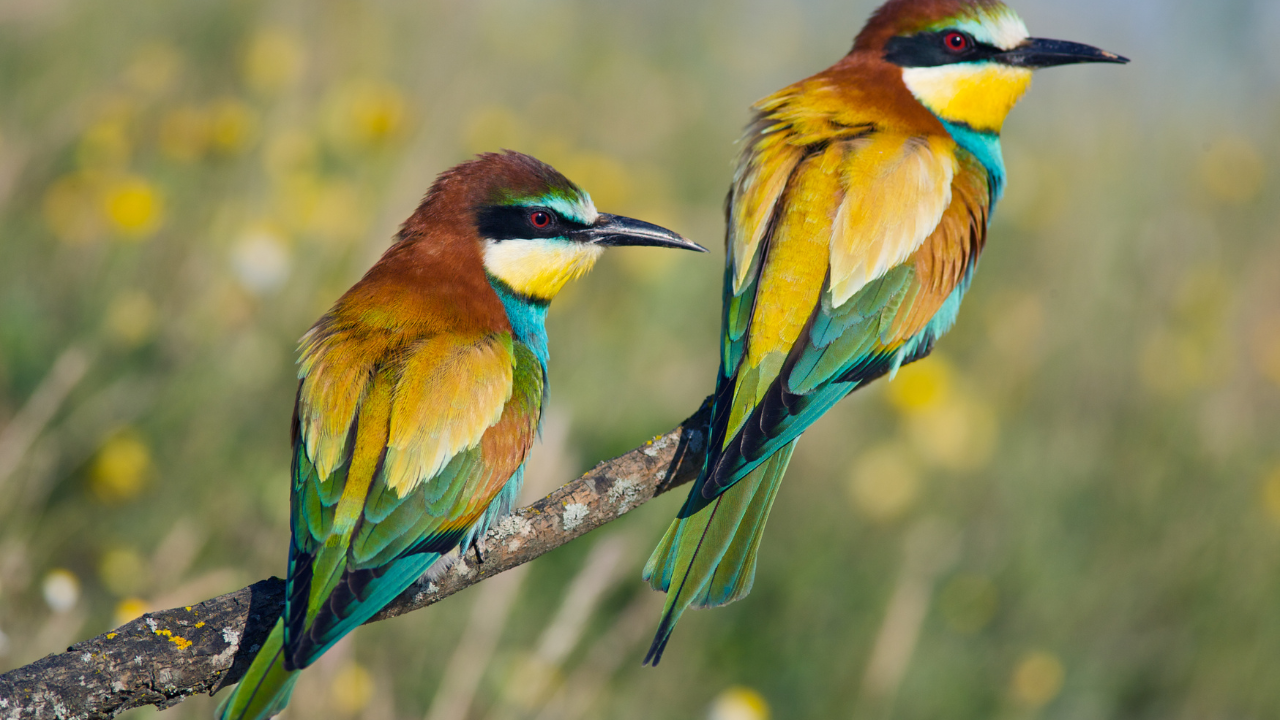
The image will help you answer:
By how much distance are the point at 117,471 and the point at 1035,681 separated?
224 centimetres

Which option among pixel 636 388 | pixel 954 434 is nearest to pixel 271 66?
pixel 636 388

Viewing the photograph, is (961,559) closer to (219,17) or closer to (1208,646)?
(1208,646)

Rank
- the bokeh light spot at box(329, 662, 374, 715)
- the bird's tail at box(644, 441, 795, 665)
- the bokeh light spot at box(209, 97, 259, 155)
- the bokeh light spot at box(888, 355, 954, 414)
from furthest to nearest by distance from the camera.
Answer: the bokeh light spot at box(888, 355, 954, 414) < the bokeh light spot at box(209, 97, 259, 155) < the bokeh light spot at box(329, 662, 374, 715) < the bird's tail at box(644, 441, 795, 665)

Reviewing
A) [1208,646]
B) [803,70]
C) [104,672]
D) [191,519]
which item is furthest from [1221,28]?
[104,672]

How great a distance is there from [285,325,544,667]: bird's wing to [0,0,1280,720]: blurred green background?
0.39m

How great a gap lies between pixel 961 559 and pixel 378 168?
7.31 feet

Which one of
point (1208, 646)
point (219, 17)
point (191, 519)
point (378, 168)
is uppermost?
point (219, 17)

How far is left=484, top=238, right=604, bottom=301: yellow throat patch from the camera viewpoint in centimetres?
211

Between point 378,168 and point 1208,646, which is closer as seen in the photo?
point 1208,646

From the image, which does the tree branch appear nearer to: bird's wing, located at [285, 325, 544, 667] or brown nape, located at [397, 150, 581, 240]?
bird's wing, located at [285, 325, 544, 667]

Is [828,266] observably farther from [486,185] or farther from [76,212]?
[76,212]

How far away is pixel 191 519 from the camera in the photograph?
2.51 metres

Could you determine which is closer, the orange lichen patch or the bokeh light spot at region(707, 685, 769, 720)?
the orange lichen patch

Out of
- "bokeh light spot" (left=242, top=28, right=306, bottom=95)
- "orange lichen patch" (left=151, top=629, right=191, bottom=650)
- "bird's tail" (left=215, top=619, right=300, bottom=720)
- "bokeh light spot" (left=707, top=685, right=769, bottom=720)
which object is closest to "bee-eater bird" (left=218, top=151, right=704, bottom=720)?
"bird's tail" (left=215, top=619, right=300, bottom=720)
